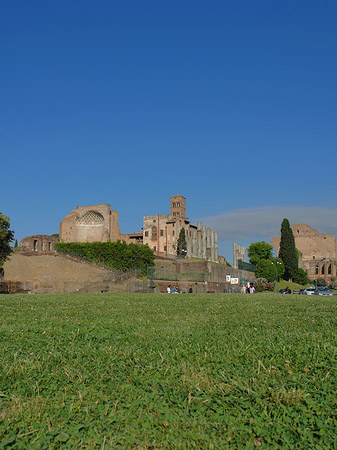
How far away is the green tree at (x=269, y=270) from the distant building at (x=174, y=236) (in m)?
8.01

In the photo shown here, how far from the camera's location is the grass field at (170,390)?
3.83m

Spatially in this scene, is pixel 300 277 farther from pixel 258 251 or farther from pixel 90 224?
pixel 90 224

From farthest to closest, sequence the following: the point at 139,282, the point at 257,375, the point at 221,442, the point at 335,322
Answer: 1. the point at 139,282
2. the point at 335,322
3. the point at 257,375
4. the point at 221,442

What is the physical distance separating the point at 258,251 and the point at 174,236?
22250mm

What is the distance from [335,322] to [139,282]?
108 ft

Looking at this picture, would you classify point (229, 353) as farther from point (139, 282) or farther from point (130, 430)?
point (139, 282)

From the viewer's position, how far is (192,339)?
21.5 feet

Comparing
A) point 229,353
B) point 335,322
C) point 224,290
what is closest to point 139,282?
point 224,290

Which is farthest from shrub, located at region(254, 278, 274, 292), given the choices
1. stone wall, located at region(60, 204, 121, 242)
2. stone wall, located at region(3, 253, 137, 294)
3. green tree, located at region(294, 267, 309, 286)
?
stone wall, located at region(60, 204, 121, 242)

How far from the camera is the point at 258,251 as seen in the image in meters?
96.9

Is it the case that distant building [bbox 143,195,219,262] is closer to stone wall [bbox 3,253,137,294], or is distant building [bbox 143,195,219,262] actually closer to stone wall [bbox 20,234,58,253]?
stone wall [bbox 20,234,58,253]

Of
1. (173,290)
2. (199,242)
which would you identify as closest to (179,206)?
(199,242)

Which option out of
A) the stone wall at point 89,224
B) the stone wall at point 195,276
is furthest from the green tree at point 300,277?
the stone wall at point 89,224

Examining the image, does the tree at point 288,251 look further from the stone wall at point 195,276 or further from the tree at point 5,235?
the tree at point 5,235
